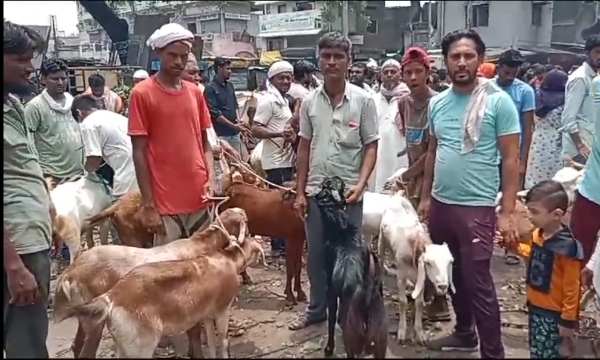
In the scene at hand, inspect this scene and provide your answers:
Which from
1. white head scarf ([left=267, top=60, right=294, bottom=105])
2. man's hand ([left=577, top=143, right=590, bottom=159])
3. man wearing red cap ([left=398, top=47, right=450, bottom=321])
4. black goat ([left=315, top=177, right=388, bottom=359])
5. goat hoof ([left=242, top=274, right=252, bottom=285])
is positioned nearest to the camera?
black goat ([left=315, top=177, right=388, bottom=359])

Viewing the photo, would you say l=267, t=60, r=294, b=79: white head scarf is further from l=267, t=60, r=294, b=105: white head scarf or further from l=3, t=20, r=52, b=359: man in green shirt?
l=3, t=20, r=52, b=359: man in green shirt

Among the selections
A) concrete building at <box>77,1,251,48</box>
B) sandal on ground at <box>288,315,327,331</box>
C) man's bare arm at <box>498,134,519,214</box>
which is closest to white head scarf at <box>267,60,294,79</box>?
sandal on ground at <box>288,315,327,331</box>

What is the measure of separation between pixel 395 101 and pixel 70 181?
3.14 metres

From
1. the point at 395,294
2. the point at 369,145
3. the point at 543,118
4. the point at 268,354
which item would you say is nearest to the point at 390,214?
the point at 369,145

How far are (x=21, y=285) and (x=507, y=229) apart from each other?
7.72 feet

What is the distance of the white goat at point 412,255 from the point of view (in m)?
3.62

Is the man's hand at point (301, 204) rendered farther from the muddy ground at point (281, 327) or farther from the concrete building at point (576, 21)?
the concrete building at point (576, 21)

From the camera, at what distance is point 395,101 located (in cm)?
605

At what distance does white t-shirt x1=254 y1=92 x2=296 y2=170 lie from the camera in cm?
612

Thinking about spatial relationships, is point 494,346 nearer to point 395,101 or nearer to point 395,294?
point 395,294

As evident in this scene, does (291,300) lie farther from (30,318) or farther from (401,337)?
(30,318)

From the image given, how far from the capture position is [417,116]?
452cm

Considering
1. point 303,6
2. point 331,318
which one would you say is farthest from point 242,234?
point 303,6

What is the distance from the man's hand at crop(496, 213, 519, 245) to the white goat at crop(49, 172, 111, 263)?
334 cm
